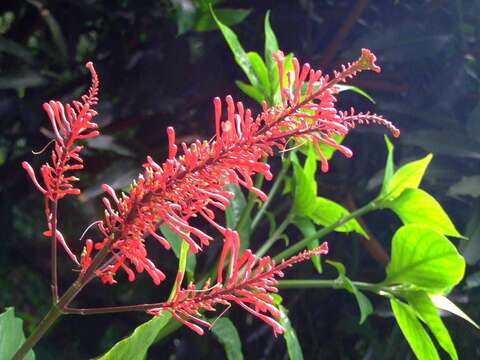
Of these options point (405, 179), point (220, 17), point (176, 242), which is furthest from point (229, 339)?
point (220, 17)

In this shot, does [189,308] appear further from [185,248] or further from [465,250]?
[465,250]

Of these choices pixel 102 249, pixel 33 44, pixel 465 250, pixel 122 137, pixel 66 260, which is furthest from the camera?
pixel 33 44

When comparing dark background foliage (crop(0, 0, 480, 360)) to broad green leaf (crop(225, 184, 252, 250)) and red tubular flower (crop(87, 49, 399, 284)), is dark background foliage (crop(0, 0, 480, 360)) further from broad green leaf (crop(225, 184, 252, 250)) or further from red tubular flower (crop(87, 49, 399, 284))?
red tubular flower (crop(87, 49, 399, 284))

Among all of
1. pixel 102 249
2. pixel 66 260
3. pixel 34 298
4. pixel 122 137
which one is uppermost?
pixel 102 249

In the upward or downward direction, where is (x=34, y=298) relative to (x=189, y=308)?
downward

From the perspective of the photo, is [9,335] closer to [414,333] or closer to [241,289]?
[241,289]

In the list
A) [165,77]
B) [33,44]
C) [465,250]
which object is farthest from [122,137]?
[465,250]

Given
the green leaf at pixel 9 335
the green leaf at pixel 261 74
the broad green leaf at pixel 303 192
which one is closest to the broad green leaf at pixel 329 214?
the broad green leaf at pixel 303 192

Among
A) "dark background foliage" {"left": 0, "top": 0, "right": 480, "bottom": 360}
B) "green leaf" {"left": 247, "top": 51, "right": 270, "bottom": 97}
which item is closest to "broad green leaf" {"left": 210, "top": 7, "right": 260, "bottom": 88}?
"green leaf" {"left": 247, "top": 51, "right": 270, "bottom": 97}
